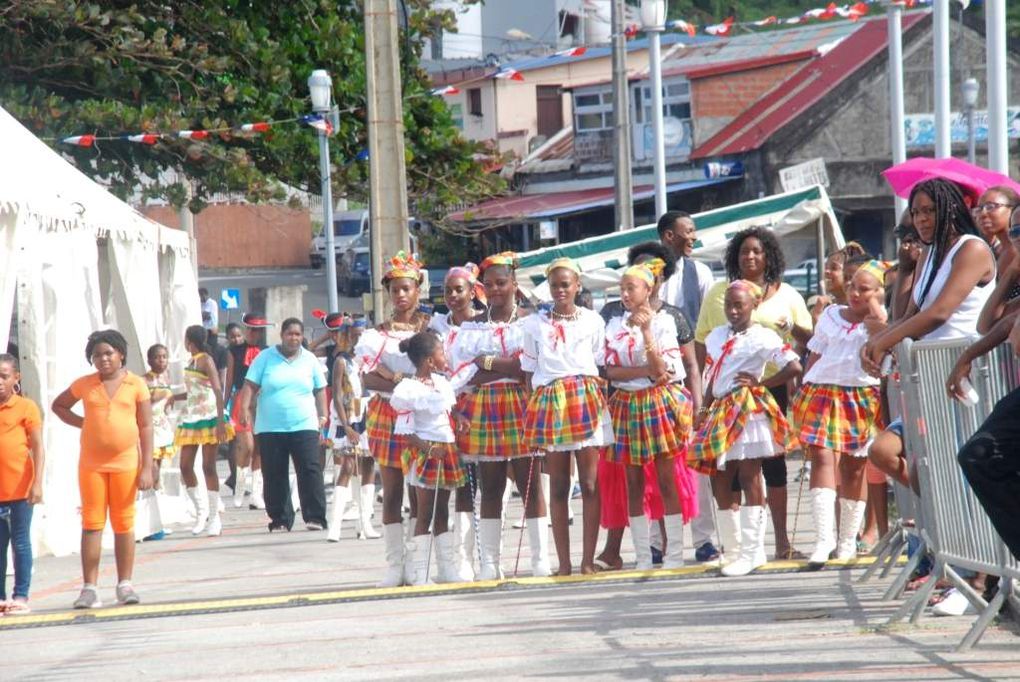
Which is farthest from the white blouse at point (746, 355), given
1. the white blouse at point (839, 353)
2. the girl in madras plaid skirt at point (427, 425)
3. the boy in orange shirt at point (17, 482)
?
the boy in orange shirt at point (17, 482)

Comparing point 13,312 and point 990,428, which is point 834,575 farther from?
point 13,312

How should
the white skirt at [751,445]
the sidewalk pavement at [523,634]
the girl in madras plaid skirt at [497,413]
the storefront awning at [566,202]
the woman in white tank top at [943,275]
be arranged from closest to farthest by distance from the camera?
the sidewalk pavement at [523,634] < the woman in white tank top at [943,275] < the white skirt at [751,445] < the girl in madras plaid skirt at [497,413] < the storefront awning at [566,202]

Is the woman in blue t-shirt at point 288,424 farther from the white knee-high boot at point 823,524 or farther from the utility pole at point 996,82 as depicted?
the white knee-high boot at point 823,524

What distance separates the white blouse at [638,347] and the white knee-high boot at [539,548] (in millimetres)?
932

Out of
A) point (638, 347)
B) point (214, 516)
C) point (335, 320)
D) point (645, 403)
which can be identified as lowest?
point (214, 516)

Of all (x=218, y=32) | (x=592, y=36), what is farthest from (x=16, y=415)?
(x=592, y=36)

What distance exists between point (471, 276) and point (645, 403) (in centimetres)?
134

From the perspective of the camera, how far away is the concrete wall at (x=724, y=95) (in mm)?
49719

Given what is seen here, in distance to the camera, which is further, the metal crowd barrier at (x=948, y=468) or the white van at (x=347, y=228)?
the white van at (x=347, y=228)

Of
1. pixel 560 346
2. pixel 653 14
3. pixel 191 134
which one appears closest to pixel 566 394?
pixel 560 346

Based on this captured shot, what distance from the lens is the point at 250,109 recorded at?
952 inches

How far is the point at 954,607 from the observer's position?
7.54 meters

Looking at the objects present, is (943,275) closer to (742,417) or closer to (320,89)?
(742,417)

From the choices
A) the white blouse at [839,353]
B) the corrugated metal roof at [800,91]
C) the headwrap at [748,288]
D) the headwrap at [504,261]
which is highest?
the corrugated metal roof at [800,91]
